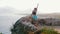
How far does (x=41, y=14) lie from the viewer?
582 cm

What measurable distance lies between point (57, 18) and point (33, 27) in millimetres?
1262

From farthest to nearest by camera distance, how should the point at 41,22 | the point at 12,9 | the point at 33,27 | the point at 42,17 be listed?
the point at 12,9
the point at 42,17
the point at 41,22
the point at 33,27

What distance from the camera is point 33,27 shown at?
4.62 meters

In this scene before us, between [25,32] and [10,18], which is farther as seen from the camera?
[10,18]

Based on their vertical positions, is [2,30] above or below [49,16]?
below

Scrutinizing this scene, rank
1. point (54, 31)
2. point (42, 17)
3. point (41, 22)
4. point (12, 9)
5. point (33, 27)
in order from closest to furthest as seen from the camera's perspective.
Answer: point (54, 31)
point (33, 27)
point (41, 22)
point (42, 17)
point (12, 9)

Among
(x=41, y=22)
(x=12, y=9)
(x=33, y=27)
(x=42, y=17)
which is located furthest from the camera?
(x=12, y=9)

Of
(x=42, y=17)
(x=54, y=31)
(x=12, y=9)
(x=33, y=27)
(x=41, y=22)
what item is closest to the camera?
(x=54, y=31)

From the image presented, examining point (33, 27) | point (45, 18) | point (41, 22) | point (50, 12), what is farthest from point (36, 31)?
point (50, 12)

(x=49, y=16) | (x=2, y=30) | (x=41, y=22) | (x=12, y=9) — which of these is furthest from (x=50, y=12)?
(x=2, y=30)

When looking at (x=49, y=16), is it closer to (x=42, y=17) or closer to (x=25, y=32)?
(x=42, y=17)

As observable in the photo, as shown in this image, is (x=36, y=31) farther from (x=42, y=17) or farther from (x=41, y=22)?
(x=42, y=17)

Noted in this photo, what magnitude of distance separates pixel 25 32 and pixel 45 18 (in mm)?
1177

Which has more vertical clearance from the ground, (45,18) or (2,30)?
(45,18)
